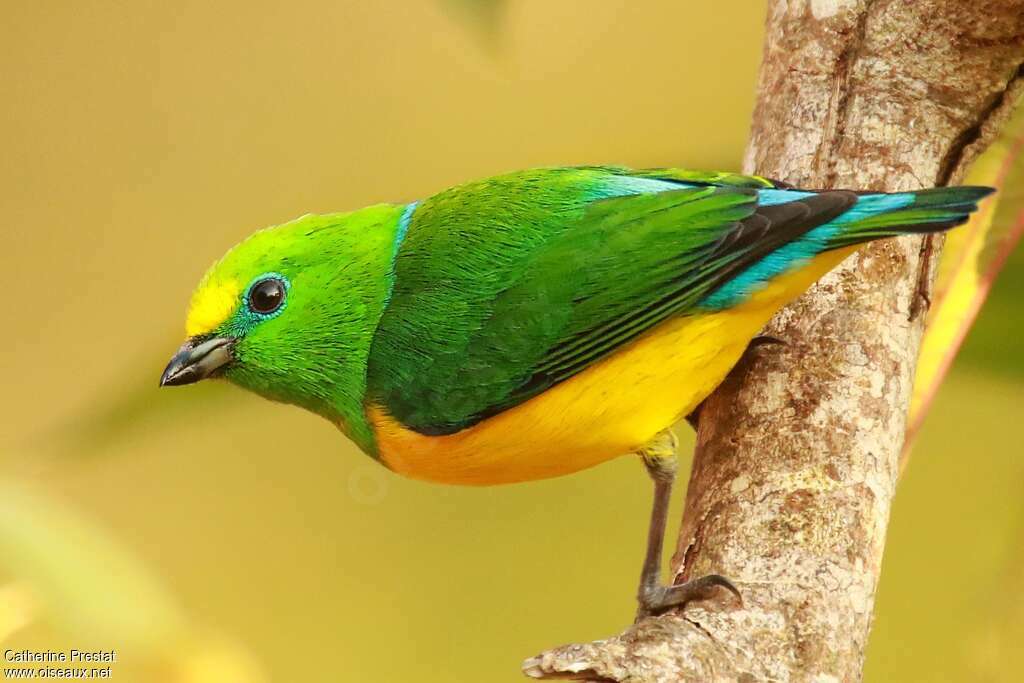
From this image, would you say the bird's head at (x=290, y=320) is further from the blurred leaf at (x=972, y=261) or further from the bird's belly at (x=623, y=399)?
the blurred leaf at (x=972, y=261)

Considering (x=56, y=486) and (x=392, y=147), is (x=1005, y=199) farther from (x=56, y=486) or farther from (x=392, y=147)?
(x=56, y=486)

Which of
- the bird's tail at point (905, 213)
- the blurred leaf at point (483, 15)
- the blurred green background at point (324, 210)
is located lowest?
the blurred green background at point (324, 210)

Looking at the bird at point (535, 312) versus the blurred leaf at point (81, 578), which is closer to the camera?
the blurred leaf at point (81, 578)

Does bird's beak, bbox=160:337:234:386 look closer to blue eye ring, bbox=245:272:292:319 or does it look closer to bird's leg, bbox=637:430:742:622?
blue eye ring, bbox=245:272:292:319

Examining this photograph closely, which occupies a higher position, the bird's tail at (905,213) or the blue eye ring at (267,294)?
the bird's tail at (905,213)

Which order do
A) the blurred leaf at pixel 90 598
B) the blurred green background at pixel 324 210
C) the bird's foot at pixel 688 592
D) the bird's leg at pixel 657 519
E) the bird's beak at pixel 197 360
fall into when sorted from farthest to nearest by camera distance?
the blurred green background at pixel 324 210, the bird's beak at pixel 197 360, the bird's leg at pixel 657 519, the bird's foot at pixel 688 592, the blurred leaf at pixel 90 598

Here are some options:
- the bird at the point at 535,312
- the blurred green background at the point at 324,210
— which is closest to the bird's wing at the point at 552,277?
the bird at the point at 535,312

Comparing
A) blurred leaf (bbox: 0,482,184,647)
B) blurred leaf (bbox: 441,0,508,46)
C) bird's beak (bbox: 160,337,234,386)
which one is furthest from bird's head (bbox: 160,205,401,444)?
blurred leaf (bbox: 441,0,508,46)

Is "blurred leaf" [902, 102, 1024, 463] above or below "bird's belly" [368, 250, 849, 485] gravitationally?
above
